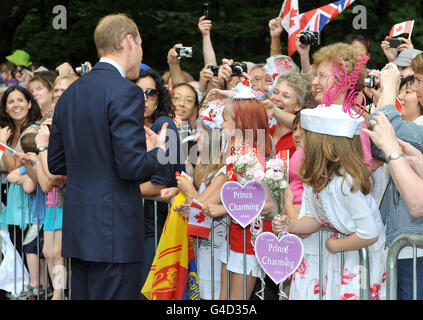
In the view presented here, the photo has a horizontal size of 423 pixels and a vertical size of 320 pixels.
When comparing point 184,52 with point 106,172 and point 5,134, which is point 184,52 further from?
point 106,172

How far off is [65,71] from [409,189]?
16.4 ft

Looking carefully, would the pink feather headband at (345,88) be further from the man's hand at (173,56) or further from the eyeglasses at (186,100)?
the man's hand at (173,56)

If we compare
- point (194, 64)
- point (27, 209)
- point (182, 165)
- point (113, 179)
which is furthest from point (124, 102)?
point (194, 64)

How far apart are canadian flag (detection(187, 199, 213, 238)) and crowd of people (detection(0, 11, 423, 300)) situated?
0.08 m

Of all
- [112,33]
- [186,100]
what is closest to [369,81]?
[112,33]

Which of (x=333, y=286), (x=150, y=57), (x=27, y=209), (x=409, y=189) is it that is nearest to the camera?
(x=409, y=189)

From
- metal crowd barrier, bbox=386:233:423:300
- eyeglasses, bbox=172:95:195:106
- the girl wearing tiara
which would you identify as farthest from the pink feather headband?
eyeglasses, bbox=172:95:195:106

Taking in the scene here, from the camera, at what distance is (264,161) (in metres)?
4.12

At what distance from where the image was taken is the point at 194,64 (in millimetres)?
11594

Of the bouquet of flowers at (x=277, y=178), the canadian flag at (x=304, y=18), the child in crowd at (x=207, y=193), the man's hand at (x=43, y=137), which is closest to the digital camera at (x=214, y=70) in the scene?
the canadian flag at (x=304, y=18)

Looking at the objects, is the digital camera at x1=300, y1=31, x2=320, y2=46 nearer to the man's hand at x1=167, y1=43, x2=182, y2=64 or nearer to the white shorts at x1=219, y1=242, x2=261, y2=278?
the man's hand at x1=167, y1=43, x2=182, y2=64

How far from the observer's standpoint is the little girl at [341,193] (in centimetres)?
320

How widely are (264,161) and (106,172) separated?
42.9 inches
